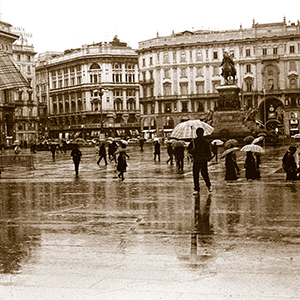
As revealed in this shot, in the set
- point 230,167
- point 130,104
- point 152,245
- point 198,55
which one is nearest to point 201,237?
point 152,245

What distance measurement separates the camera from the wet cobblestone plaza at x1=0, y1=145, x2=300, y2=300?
6.89 meters

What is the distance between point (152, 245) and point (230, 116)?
144 feet

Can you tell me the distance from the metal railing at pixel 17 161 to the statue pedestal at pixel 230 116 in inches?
924

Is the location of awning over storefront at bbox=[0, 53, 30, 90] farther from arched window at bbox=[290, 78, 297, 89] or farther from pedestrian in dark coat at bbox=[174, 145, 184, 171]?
arched window at bbox=[290, 78, 297, 89]

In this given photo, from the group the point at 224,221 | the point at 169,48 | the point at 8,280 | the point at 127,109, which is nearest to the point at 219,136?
the point at 224,221

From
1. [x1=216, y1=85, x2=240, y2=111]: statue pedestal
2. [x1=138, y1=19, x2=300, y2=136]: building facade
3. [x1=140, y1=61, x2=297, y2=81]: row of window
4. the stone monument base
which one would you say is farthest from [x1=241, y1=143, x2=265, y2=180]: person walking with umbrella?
[x1=140, y1=61, x2=297, y2=81]: row of window

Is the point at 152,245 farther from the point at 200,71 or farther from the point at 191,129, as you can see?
the point at 200,71

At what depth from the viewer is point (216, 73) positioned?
98.2m

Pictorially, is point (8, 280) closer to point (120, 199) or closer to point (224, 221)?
point (224, 221)

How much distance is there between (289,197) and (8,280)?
9.24 metres

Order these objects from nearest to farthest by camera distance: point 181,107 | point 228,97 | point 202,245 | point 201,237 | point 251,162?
point 202,245 → point 201,237 → point 251,162 → point 228,97 → point 181,107

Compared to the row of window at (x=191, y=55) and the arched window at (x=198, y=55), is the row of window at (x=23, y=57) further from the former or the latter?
the arched window at (x=198, y=55)

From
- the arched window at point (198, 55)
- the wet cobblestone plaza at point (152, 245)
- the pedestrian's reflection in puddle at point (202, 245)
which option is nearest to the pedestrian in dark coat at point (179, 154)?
the wet cobblestone plaza at point (152, 245)

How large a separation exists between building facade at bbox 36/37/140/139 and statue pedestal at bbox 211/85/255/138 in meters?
58.8
